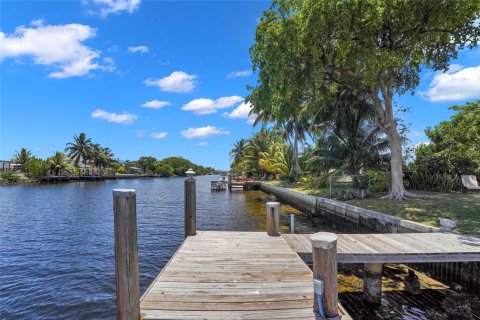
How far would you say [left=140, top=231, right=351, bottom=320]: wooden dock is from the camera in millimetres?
3172

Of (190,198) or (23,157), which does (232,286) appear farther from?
(23,157)

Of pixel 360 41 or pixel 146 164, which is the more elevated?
pixel 360 41

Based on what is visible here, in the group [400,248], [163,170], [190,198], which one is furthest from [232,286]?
[163,170]

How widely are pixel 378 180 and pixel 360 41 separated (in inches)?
303

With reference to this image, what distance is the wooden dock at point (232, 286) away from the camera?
317 centimetres

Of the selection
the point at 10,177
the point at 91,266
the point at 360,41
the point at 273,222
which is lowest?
the point at 91,266

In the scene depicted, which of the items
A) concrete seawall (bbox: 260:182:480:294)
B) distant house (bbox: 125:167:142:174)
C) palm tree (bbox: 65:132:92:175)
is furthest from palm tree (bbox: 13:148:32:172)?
concrete seawall (bbox: 260:182:480:294)

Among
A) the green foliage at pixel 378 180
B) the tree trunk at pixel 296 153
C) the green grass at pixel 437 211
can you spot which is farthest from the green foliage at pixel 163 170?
the green grass at pixel 437 211

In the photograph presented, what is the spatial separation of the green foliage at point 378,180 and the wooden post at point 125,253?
14389 mm

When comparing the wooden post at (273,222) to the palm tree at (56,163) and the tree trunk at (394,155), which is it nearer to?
the tree trunk at (394,155)

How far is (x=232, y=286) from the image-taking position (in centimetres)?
384

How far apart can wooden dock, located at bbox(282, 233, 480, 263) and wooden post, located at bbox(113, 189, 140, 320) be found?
327cm

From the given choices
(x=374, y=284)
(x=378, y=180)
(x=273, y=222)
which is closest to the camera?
(x=374, y=284)

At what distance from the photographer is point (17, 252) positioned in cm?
942
